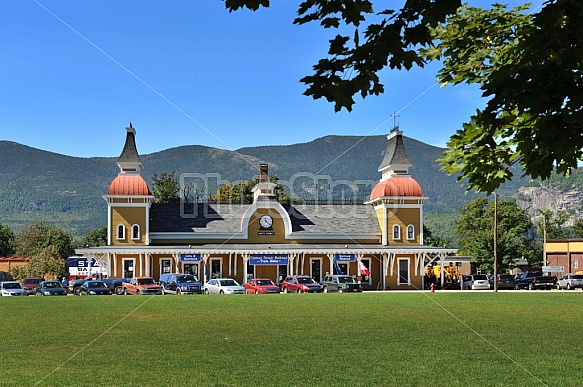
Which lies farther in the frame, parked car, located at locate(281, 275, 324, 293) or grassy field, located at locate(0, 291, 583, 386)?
parked car, located at locate(281, 275, 324, 293)

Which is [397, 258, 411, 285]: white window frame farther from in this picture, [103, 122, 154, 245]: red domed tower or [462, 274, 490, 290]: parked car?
[103, 122, 154, 245]: red domed tower

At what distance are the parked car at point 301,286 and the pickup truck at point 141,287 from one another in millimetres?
9418

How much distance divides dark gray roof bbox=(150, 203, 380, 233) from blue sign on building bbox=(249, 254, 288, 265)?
15.9 feet

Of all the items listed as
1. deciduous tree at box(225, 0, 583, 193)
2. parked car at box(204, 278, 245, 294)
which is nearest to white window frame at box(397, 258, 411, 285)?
parked car at box(204, 278, 245, 294)

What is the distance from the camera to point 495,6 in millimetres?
12930

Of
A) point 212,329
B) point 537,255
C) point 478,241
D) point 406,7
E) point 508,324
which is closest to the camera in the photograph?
point 406,7

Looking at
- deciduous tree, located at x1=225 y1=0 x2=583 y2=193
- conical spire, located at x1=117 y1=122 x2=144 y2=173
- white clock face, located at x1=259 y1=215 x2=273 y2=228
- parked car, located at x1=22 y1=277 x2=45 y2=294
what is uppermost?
conical spire, located at x1=117 y1=122 x2=144 y2=173

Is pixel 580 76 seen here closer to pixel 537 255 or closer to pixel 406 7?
pixel 406 7

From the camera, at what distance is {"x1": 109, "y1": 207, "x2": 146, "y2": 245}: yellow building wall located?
211ft

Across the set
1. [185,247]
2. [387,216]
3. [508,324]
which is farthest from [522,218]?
[508,324]

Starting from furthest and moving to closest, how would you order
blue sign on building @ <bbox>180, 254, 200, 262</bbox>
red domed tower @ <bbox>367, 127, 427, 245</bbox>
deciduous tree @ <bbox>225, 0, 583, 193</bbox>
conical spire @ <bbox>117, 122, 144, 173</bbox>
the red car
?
red domed tower @ <bbox>367, 127, 427, 245</bbox> → conical spire @ <bbox>117, 122, 144, 173</bbox> → blue sign on building @ <bbox>180, 254, 200, 262</bbox> → the red car → deciduous tree @ <bbox>225, 0, 583, 193</bbox>

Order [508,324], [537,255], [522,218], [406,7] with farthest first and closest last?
[522,218], [537,255], [508,324], [406,7]

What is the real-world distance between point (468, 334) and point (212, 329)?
710cm

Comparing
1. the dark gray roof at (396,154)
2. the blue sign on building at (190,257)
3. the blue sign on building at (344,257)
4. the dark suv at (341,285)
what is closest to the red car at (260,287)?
the dark suv at (341,285)
